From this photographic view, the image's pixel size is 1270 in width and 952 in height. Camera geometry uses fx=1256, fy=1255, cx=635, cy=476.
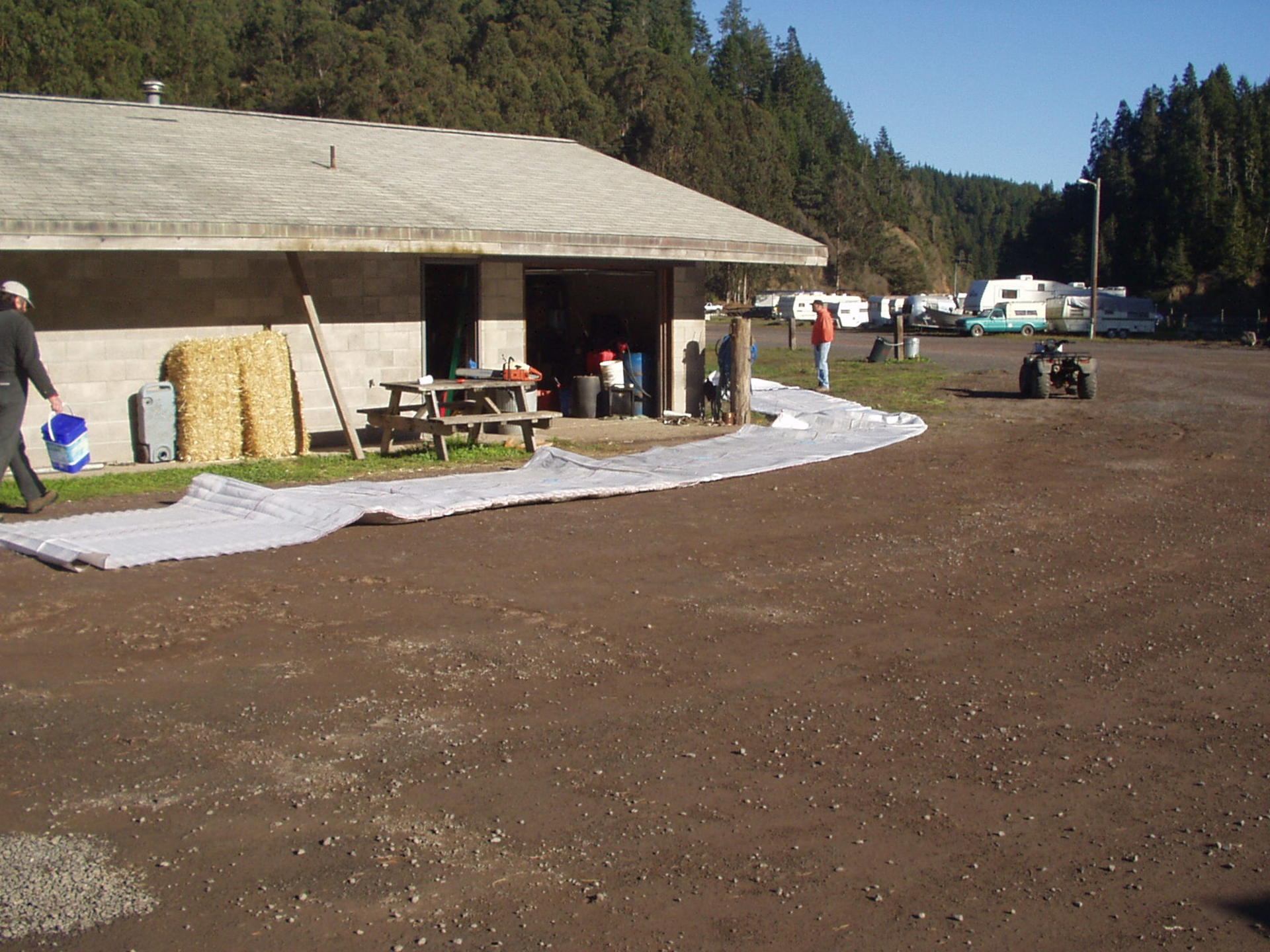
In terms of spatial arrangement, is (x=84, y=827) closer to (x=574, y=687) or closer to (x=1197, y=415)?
(x=574, y=687)

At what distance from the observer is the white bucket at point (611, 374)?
17.8 metres

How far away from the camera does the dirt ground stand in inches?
158

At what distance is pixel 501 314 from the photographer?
53.1 feet

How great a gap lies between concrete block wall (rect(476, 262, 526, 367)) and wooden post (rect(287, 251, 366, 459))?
2447 mm

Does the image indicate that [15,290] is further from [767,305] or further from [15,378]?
[767,305]

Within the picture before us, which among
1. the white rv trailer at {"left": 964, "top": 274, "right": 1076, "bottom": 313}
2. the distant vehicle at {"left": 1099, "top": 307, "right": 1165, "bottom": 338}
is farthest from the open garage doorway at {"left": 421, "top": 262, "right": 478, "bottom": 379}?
the distant vehicle at {"left": 1099, "top": 307, "right": 1165, "bottom": 338}

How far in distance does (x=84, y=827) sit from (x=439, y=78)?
8217 cm

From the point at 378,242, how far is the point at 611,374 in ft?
16.2

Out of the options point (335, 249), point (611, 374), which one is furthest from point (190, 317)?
point (611, 374)

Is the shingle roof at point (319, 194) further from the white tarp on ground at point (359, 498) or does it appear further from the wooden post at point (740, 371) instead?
the white tarp on ground at point (359, 498)

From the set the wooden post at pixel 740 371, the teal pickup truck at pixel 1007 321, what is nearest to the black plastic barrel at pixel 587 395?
the wooden post at pixel 740 371

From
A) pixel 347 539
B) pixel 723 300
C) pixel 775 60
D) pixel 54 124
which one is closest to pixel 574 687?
pixel 347 539

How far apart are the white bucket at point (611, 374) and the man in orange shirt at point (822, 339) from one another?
5683 mm

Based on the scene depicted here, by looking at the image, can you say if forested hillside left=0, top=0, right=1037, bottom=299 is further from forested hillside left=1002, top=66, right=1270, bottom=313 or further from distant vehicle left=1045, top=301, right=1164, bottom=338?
distant vehicle left=1045, top=301, right=1164, bottom=338
